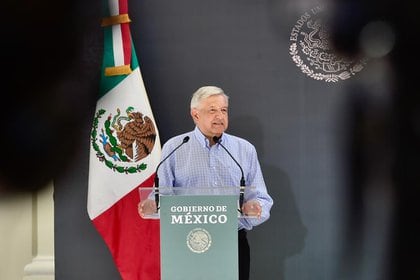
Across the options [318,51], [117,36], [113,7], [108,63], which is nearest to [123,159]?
[108,63]

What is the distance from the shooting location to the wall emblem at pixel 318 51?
11.4ft

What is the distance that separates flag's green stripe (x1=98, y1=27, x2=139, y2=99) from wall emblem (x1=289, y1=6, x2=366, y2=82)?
40.8 inches

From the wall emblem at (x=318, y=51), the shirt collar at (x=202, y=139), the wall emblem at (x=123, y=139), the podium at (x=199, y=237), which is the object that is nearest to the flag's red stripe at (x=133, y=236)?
the wall emblem at (x=123, y=139)

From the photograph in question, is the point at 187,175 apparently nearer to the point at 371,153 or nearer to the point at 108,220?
the point at 108,220

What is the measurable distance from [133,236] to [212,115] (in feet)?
3.19

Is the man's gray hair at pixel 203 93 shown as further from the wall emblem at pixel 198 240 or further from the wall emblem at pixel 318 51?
the wall emblem at pixel 198 240

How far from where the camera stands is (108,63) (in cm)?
352

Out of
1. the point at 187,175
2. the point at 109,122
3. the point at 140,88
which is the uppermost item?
the point at 140,88

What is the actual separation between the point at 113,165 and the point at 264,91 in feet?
3.65

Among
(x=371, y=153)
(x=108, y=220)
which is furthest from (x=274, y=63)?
Answer: (x=108, y=220)

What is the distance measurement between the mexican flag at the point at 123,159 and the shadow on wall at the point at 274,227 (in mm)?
619

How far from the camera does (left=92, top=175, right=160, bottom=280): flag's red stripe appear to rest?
11.6ft

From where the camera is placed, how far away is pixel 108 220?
3549mm

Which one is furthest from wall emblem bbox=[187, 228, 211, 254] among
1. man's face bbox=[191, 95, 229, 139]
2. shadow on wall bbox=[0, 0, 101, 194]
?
shadow on wall bbox=[0, 0, 101, 194]
